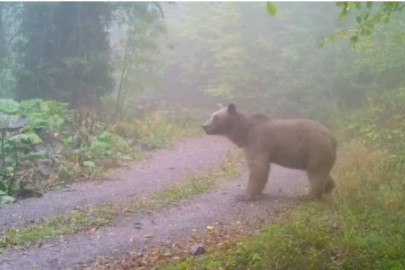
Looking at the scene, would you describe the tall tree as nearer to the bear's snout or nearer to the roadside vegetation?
the roadside vegetation

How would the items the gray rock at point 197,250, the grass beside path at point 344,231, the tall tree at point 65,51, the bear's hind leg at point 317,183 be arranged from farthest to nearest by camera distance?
1. the tall tree at point 65,51
2. the bear's hind leg at point 317,183
3. the gray rock at point 197,250
4. the grass beside path at point 344,231

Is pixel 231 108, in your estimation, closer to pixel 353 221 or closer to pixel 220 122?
pixel 220 122

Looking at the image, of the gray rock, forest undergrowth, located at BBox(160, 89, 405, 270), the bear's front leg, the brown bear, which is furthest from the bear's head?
the gray rock

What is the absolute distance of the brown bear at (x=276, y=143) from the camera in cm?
463

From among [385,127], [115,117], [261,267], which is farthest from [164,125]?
[261,267]

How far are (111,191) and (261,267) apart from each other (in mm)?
1713

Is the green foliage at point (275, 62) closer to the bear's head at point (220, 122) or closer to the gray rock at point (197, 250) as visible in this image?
the bear's head at point (220, 122)

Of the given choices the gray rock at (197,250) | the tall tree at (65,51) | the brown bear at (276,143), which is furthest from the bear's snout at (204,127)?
the tall tree at (65,51)

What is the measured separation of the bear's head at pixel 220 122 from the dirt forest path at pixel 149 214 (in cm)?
19

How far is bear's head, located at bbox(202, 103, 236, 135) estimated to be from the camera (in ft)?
16.0

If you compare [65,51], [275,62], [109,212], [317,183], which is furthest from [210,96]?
[65,51]

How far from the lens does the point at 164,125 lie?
5.41 metres

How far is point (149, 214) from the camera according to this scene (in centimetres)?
422

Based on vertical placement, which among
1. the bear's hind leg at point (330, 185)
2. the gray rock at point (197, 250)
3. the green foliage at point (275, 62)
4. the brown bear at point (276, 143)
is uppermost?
the green foliage at point (275, 62)
